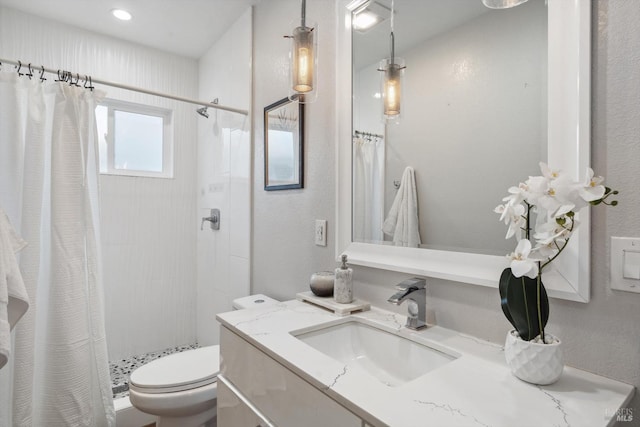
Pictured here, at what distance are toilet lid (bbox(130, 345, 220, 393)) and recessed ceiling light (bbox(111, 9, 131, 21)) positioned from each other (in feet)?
6.80

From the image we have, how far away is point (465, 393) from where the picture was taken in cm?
66

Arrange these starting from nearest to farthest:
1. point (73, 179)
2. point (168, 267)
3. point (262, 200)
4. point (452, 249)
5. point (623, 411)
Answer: point (623, 411) < point (452, 249) < point (73, 179) < point (262, 200) < point (168, 267)

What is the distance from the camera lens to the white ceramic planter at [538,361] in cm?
67

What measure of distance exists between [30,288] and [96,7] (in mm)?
1690

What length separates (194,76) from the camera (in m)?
2.76

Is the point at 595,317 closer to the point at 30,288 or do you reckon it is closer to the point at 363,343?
the point at 363,343

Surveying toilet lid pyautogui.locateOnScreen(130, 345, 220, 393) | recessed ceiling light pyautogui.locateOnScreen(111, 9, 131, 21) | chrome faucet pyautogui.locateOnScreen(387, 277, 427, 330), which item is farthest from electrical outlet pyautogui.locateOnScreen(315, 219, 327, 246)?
recessed ceiling light pyautogui.locateOnScreen(111, 9, 131, 21)

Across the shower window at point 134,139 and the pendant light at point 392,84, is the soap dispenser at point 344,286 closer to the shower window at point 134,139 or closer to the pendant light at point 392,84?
the pendant light at point 392,84

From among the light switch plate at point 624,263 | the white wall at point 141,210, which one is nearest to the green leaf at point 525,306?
the light switch plate at point 624,263

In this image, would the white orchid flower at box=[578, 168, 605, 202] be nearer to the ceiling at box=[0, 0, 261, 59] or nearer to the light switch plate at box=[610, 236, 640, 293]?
the light switch plate at box=[610, 236, 640, 293]

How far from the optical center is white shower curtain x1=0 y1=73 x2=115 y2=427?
1458 mm

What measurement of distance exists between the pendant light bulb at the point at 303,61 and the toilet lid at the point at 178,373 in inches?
51.3

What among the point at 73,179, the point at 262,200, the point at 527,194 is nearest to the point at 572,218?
the point at 527,194

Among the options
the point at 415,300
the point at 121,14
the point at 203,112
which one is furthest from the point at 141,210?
the point at 415,300
